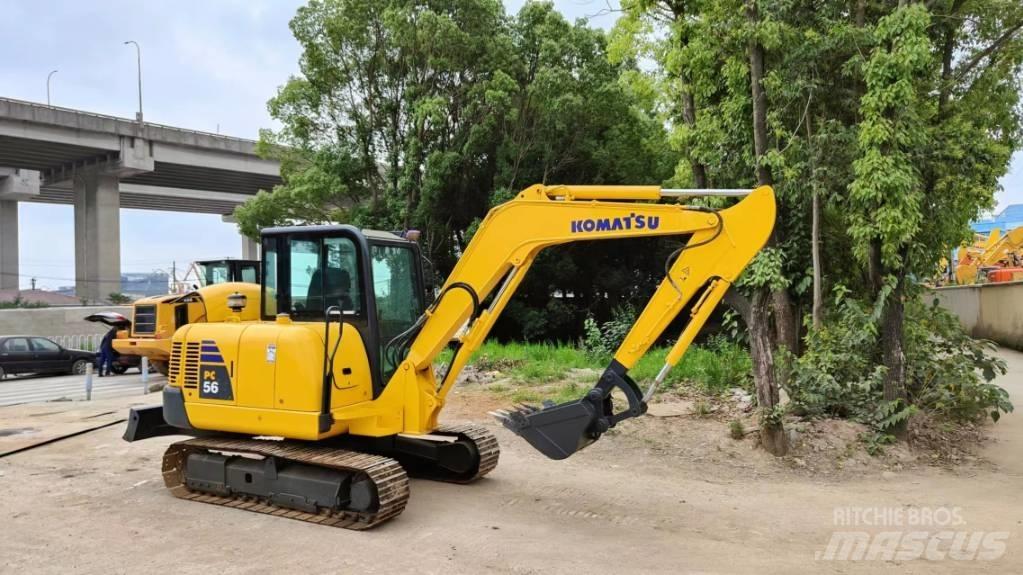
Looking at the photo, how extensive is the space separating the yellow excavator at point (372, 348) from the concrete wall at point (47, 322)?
2420 centimetres

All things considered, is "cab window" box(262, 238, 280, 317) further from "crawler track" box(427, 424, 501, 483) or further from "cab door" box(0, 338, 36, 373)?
"cab door" box(0, 338, 36, 373)

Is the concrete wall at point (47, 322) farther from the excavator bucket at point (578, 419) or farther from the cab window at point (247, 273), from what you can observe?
the excavator bucket at point (578, 419)

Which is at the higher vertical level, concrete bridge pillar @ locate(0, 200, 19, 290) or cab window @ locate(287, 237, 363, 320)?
concrete bridge pillar @ locate(0, 200, 19, 290)

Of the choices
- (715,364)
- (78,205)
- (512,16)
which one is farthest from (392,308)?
(78,205)

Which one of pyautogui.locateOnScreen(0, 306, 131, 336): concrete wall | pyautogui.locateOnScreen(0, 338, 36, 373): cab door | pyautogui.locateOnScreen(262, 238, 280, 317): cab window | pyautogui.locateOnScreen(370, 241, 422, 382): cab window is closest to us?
pyautogui.locateOnScreen(370, 241, 422, 382): cab window

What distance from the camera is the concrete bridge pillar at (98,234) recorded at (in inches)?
1591

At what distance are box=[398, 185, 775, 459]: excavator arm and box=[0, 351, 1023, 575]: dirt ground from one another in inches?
37.8

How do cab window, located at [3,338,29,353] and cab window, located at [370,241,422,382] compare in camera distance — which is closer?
cab window, located at [370,241,422,382]

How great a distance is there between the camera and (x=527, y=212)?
649 centimetres

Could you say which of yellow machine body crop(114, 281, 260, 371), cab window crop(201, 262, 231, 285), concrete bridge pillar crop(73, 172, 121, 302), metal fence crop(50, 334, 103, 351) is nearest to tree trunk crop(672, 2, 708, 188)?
yellow machine body crop(114, 281, 260, 371)

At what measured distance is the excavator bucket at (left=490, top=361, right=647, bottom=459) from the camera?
607 cm

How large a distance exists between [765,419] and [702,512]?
2436 mm

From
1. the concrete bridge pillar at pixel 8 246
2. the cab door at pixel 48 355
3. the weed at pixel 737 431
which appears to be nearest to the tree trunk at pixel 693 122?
the weed at pixel 737 431

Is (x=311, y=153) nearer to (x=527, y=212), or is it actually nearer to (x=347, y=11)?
(x=347, y=11)
